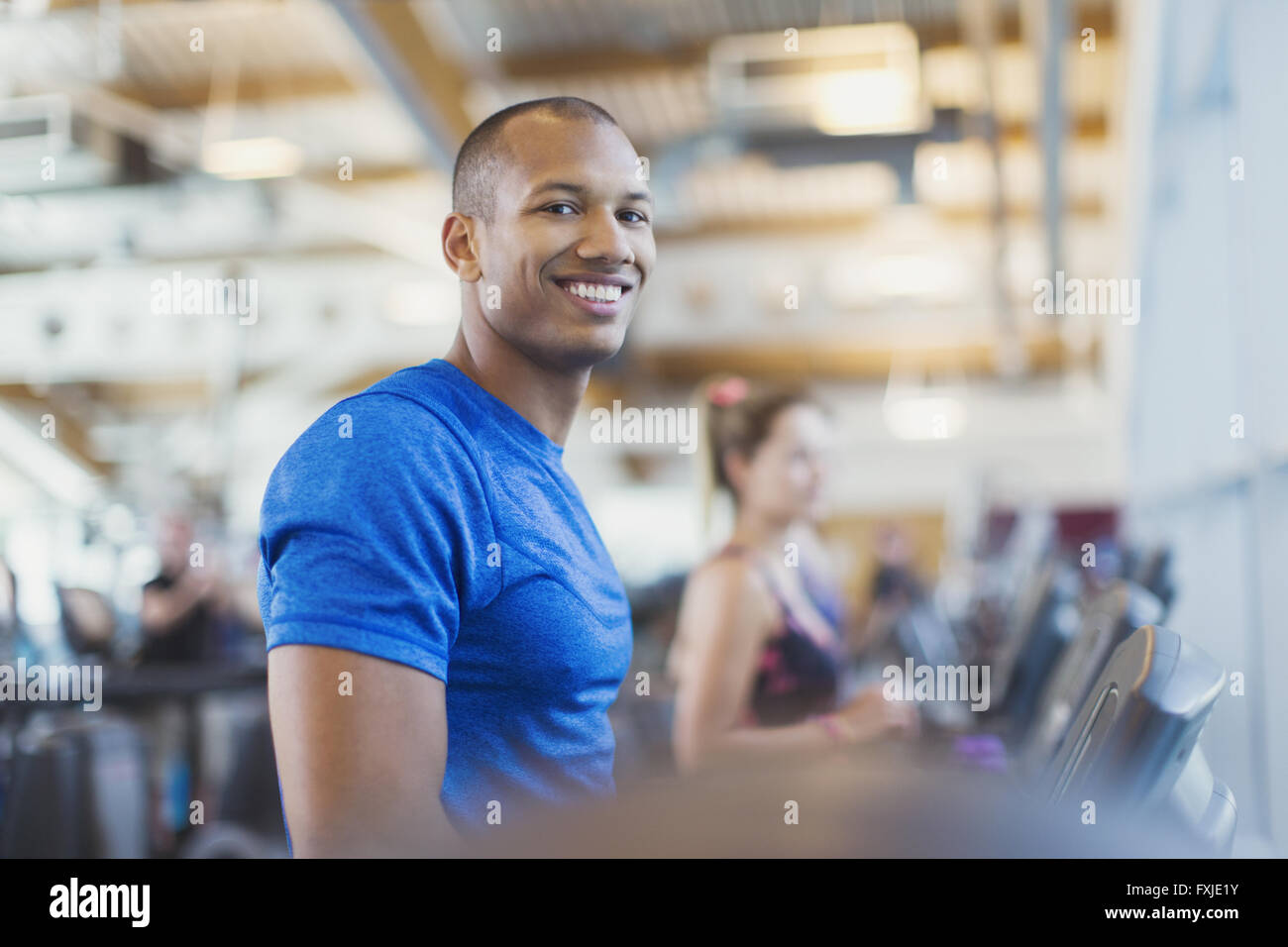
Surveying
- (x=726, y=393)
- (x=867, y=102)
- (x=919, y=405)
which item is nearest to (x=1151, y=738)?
(x=726, y=393)

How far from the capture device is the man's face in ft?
3.10

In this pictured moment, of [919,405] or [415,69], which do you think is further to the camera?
[919,405]

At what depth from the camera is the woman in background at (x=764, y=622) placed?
1979 millimetres

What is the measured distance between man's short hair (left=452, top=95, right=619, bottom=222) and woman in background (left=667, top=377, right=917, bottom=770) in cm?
117

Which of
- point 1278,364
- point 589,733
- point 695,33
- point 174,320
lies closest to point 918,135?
point 695,33

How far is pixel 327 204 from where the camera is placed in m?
8.66

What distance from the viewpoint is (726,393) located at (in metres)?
2.52

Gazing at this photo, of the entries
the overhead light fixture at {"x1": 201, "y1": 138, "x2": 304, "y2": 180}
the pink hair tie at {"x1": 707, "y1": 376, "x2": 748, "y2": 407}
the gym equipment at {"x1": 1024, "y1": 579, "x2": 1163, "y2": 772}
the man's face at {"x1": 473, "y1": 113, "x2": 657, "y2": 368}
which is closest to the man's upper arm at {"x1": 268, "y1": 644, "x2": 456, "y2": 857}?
the man's face at {"x1": 473, "y1": 113, "x2": 657, "y2": 368}

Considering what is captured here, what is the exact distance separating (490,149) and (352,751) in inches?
21.1

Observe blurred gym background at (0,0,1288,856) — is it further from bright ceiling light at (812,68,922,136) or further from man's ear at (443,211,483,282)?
man's ear at (443,211,483,282)

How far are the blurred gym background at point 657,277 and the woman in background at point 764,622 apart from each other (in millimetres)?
492

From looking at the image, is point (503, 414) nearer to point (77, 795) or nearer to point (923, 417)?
point (77, 795)

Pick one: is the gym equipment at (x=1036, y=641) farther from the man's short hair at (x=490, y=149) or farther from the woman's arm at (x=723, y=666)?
the man's short hair at (x=490, y=149)

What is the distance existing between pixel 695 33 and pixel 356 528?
711 centimetres
